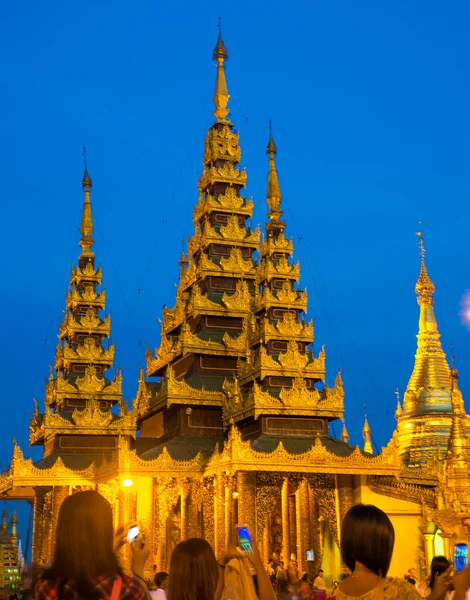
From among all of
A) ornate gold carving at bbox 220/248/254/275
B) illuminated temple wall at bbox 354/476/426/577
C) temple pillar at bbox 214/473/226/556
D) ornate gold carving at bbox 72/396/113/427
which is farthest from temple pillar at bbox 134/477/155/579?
ornate gold carving at bbox 220/248/254/275

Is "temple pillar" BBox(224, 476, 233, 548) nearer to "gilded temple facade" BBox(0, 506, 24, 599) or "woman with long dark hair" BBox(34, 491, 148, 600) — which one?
"gilded temple facade" BBox(0, 506, 24, 599)

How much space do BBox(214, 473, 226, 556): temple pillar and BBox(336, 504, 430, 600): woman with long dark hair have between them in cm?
2798

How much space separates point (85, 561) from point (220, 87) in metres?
41.1

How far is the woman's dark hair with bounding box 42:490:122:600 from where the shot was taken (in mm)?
4395

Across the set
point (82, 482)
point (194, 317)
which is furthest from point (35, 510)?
point (194, 317)

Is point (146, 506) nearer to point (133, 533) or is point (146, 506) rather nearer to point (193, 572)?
point (133, 533)

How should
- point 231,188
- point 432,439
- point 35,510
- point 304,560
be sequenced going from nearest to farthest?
point 304,560, point 35,510, point 231,188, point 432,439

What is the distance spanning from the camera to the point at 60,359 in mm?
42344

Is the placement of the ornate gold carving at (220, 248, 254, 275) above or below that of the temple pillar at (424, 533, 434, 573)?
above

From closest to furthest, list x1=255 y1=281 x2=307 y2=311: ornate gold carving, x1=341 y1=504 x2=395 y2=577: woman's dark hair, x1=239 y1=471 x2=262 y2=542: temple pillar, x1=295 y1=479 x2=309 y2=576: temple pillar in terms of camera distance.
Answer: x1=341 y1=504 x2=395 y2=577: woman's dark hair, x1=239 y1=471 x2=262 y2=542: temple pillar, x1=295 y1=479 x2=309 y2=576: temple pillar, x1=255 y1=281 x2=307 y2=311: ornate gold carving

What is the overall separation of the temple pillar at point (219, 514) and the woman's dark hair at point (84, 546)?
28.5 m

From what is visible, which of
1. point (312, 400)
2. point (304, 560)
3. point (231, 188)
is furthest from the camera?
point (231, 188)

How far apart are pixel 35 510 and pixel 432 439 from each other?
22.1 metres

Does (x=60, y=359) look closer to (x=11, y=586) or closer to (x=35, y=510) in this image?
(x=35, y=510)
